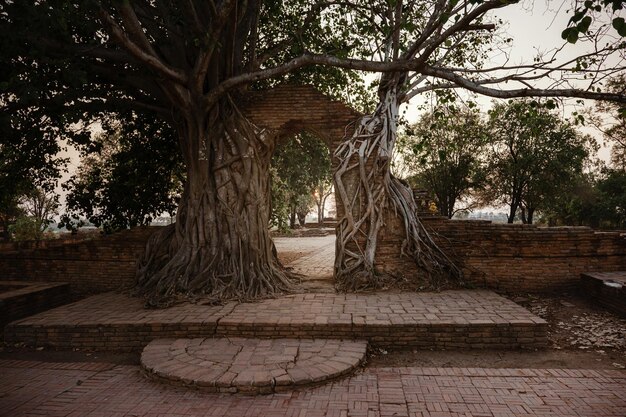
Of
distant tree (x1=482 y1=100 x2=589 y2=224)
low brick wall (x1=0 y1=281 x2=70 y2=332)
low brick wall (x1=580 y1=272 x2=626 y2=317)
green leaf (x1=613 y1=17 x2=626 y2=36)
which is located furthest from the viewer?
distant tree (x1=482 y1=100 x2=589 y2=224)

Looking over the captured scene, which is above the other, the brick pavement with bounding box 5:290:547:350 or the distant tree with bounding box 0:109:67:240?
the distant tree with bounding box 0:109:67:240

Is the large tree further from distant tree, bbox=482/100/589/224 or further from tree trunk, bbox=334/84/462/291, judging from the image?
distant tree, bbox=482/100/589/224

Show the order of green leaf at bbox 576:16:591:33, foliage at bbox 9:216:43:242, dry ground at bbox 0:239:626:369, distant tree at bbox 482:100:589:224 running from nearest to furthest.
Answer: green leaf at bbox 576:16:591:33 < dry ground at bbox 0:239:626:369 < foliage at bbox 9:216:43:242 < distant tree at bbox 482:100:589:224

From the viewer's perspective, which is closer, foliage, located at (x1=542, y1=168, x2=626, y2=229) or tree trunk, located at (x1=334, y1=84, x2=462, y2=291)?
tree trunk, located at (x1=334, y1=84, x2=462, y2=291)

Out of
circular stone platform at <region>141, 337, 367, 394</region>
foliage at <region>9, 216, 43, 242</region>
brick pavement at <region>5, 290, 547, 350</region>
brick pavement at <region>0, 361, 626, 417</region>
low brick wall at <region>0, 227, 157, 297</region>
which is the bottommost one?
brick pavement at <region>0, 361, 626, 417</region>

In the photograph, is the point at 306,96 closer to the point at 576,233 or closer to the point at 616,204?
the point at 576,233

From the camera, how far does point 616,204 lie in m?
24.6

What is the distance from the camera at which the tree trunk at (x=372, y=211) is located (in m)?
6.80

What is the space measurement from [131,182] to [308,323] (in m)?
6.17

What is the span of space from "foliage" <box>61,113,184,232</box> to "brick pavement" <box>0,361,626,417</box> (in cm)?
541

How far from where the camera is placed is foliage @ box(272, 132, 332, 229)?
1255 centimetres

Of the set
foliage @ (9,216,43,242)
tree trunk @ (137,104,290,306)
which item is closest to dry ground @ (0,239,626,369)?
tree trunk @ (137,104,290,306)

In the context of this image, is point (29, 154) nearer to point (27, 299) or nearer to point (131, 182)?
point (131, 182)

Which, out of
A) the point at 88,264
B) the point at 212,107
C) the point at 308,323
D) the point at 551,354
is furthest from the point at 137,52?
the point at 551,354
